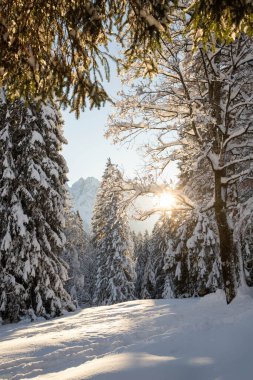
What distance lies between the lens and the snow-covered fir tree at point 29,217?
47.2 feet

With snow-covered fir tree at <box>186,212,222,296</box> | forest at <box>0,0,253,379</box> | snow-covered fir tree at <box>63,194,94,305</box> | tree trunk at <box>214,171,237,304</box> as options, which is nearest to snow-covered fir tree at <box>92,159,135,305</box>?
snow-covered fir tree at <box>63,194,94,305</box>

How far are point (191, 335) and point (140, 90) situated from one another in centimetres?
654

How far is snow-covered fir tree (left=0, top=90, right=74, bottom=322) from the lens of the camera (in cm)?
1438

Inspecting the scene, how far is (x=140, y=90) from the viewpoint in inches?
393

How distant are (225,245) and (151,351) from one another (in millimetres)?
4926

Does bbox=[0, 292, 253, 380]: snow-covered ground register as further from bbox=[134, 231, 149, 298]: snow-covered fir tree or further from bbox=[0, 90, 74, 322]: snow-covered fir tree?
bbox=[134, 231, 149, 298]: snow-covered fir tree

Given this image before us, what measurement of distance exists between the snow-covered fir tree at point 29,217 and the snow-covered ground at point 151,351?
6.92m

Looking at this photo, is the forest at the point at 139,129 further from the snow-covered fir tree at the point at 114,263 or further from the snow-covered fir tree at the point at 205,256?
the snow-covered fir tree at the point at 114,263

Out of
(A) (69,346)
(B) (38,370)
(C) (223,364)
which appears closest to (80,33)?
(C) (223,364)

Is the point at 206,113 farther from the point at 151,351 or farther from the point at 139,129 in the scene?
the point at 151,351

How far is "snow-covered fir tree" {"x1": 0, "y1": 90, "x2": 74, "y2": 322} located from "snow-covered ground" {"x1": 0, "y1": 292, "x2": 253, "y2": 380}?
6.92 m

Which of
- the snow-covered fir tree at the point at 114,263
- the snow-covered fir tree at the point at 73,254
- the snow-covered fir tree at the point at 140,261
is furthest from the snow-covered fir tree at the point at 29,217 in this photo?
the snow-covered fir tree at the point at 140,261

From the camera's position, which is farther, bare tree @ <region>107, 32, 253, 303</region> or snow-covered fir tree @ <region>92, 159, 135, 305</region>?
snow-covered fir tree @ <region>92, 159, 135, 305</region>

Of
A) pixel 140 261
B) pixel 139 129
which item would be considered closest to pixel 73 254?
pixel 140 261
